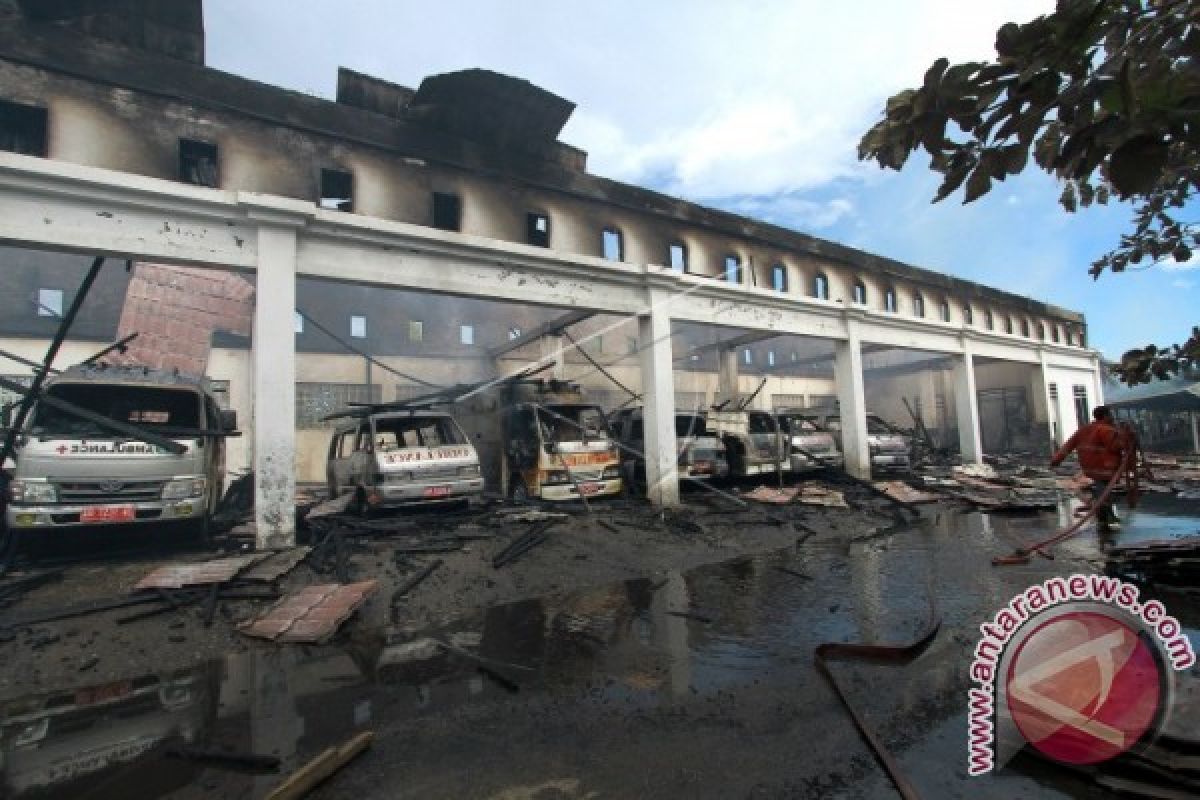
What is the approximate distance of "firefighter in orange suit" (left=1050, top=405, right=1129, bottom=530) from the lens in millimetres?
7492

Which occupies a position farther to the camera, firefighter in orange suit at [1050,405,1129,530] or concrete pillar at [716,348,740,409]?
concrete pillar at [716,348,740,409]

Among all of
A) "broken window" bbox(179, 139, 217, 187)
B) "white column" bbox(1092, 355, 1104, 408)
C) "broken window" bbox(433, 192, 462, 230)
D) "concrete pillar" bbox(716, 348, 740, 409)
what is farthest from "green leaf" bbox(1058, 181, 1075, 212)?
"white column" bbox(1092, 355, 1104, 408)

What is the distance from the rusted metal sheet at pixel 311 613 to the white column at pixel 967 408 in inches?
783

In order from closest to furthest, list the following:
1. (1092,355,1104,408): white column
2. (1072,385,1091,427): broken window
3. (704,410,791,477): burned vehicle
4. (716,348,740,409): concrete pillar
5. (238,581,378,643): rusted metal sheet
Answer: (238,581,378,643): rusted metal sheet, (704,410,791,477): burned vehicle, (716,348,740,409): concrete pillar, (1072,385,1091,427): broken window, (1092,355,1104,408): white column

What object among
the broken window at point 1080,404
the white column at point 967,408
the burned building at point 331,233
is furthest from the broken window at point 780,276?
the broken window at point 1080,404

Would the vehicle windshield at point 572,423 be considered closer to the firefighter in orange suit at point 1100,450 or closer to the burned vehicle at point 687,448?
the burned vehicle at point 687,448

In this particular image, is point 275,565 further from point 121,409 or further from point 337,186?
point 337,186

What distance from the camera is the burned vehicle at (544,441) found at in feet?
33.5

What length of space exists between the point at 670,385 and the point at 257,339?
7.25m

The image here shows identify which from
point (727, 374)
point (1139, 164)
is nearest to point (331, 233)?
point (1139, 164)

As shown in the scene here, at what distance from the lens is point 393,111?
396 inches

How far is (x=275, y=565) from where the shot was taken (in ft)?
20.5

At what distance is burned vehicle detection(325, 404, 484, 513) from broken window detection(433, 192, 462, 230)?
11.3ft

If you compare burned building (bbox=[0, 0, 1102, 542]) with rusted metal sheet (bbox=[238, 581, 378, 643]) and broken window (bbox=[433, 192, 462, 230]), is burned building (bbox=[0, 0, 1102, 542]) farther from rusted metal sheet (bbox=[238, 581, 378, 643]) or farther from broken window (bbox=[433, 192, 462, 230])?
rusted metal sheet (bbox=[238, 581, 378, 643])
